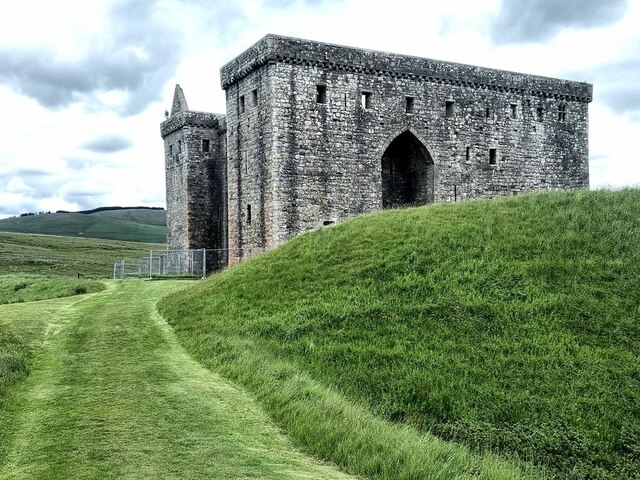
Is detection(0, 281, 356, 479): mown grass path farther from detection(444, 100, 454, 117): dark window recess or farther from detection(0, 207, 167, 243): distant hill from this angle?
detection(0, 207, 167, 243): distant hill

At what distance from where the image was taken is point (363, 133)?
33719 mm

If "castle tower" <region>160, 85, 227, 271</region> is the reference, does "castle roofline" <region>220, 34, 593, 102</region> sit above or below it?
above

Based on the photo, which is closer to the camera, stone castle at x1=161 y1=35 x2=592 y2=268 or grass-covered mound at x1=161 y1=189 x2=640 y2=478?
grass-covered mound at x1=161 y1=189 x2=640 y2=478

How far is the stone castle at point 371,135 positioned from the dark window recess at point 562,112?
0.07m

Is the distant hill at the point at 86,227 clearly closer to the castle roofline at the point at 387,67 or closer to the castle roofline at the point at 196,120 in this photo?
the castle roofline at the point at 196,120

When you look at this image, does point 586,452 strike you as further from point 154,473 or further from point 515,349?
Answer: point 154,473

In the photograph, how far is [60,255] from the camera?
95.8 m

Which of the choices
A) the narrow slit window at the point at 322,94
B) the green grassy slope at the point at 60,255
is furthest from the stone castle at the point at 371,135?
the green grassy slope at the point at 60,255

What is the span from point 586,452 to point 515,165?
1159 inches

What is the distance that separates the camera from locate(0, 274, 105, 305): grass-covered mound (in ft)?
96.3

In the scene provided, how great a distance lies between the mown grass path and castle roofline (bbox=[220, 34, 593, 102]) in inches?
790

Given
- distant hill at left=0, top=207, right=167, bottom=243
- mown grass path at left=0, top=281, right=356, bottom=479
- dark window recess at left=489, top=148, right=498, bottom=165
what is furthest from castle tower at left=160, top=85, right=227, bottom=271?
distant hill at left=0, top=207, right=167, bottom=243

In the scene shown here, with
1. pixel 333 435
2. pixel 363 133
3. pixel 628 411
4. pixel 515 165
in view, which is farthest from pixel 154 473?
pixel 515 165

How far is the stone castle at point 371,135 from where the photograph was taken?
1256 inches
